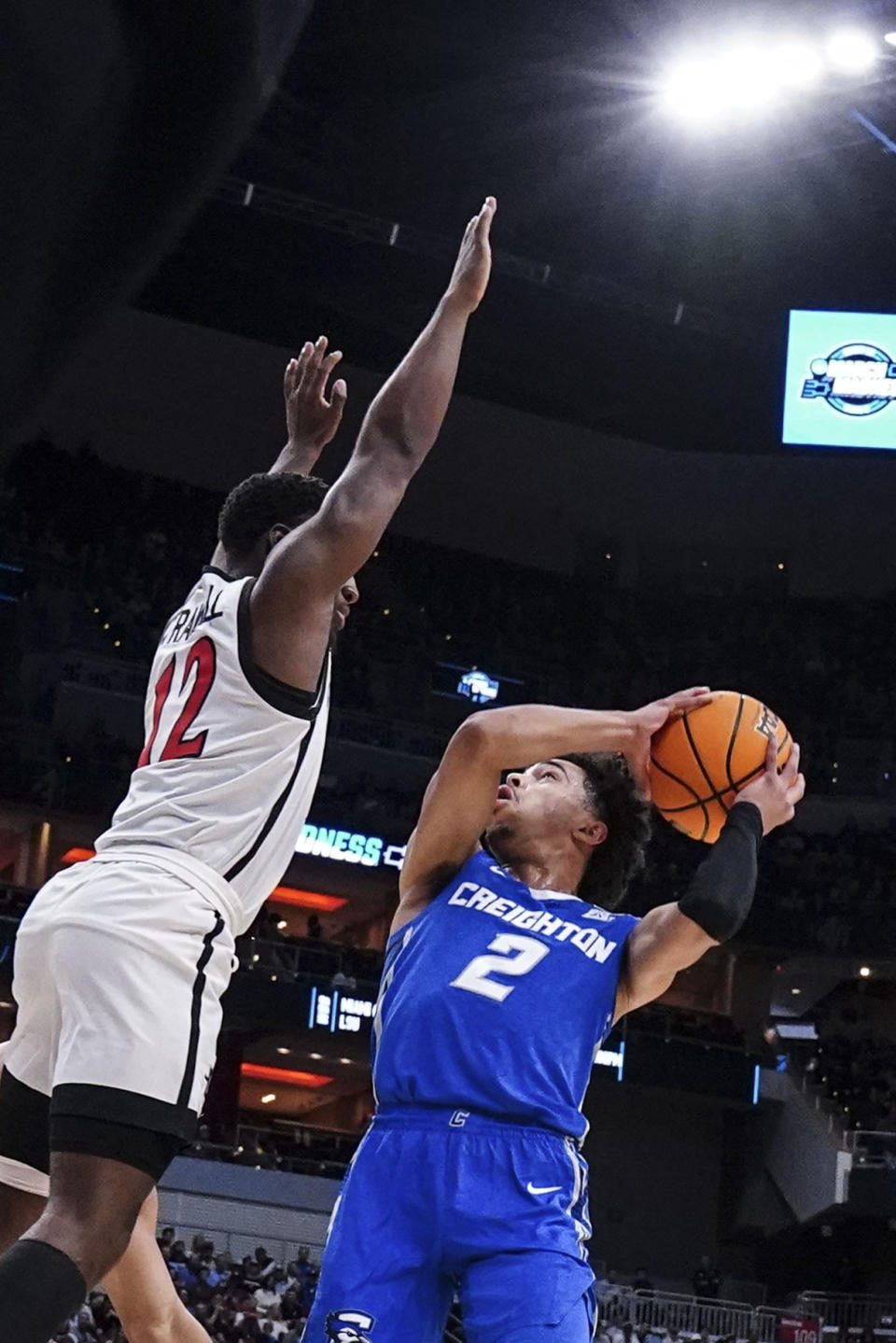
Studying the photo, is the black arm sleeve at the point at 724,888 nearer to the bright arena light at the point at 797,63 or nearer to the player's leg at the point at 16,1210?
A: the player's leg at the point at 16,1210

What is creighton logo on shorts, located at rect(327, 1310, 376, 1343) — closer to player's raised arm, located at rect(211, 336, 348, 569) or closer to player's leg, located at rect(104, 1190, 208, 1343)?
player's leg, located at rect(104, 1190, 208, 1343)

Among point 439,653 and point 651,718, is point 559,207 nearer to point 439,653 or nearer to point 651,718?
point 439,653

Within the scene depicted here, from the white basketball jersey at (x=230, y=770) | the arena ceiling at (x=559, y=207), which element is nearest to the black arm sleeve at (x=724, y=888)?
the white basketball jersey at (x=230, y=770)

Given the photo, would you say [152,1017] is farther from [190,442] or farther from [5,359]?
[190,442]

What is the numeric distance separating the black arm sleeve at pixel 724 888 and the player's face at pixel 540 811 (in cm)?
54

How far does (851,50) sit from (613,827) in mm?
14981

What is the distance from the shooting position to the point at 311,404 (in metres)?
5.28

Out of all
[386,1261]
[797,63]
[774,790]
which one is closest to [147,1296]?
[386,1261]

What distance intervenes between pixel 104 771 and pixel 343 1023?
→ 5560mm

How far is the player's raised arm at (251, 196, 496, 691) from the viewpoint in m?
3.84

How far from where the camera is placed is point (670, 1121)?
3155 cm

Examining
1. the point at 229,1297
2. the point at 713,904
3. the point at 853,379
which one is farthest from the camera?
the point at 853,379

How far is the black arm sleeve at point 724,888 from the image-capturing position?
4125mm

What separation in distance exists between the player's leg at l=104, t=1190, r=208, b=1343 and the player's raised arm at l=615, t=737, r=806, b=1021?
1.25 metres
